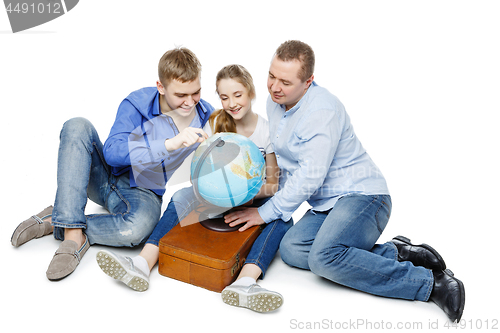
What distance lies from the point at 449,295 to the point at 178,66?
232 cm

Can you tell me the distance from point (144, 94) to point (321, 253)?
1774 mm

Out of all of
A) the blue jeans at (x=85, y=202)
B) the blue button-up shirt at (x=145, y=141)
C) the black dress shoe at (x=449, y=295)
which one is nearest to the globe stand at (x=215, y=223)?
the blue jeans at (x=85, y=202)

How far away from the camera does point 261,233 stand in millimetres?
3186

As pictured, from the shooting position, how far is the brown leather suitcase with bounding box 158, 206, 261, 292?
2.85m

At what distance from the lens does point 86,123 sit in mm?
3244

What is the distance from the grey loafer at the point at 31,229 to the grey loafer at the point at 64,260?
0.39 metres

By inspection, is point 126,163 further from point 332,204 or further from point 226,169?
point 332,204

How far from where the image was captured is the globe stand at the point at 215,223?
311cm

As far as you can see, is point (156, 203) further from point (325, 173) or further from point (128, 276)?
point (325, 173)

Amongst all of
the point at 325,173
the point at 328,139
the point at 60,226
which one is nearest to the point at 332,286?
the point at 325,173

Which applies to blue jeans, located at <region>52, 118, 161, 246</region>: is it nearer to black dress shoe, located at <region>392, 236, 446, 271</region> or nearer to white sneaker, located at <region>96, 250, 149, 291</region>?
white sneaker, located at <region>96, 250, 149, 291</region>

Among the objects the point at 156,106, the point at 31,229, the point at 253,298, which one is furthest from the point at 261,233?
the point at 31,229

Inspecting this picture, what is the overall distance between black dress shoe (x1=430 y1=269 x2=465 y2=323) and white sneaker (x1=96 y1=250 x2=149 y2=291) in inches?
73.8

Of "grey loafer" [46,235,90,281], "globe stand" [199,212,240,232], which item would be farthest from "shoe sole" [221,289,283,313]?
"grey loafer" [46,235,90,281]
